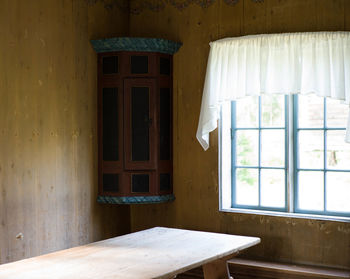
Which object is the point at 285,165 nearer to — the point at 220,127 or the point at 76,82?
the point at 220,127

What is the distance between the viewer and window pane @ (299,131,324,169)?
4.56m

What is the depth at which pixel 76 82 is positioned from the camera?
4680 millimetres

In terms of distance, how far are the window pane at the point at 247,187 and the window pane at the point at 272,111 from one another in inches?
19.7

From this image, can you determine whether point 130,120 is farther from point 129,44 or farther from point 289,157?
point 289,157

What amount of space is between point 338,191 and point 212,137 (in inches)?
51.1

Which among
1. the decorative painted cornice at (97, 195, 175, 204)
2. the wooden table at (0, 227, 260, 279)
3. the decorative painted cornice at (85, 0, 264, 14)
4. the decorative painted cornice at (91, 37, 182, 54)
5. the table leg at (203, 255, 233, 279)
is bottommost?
the table leg at (203, 255, 233, 279)

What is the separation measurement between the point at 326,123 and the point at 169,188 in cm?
169

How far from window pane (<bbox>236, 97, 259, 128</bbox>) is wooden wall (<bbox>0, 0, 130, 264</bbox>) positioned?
145 centimetres

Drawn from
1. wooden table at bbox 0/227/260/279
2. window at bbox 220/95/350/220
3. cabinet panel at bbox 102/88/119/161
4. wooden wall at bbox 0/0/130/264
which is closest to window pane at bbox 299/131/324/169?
window at bbox 220/95/350/220

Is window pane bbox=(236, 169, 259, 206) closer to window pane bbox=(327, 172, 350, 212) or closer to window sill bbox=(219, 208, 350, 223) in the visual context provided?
window sill bbox=(219, 208, 350, 223)

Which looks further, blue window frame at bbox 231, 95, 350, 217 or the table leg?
blue window frame at bbox 231, 95, 350, 217

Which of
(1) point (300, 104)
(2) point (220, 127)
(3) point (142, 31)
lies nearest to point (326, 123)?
(1) point (300, 104)

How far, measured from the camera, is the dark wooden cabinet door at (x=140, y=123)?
4.88 metres

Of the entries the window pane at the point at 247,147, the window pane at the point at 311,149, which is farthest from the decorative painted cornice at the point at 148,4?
the window pane at the point at 311,149
